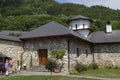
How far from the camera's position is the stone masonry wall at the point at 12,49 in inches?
888

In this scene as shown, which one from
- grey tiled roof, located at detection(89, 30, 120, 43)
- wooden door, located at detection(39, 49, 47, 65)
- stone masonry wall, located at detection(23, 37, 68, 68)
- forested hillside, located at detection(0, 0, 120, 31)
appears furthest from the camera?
forested hillside, located at detection(0, 0, 120, 31)

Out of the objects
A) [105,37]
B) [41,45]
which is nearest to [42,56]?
[41,45]

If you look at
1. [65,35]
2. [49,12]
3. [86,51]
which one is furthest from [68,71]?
[49,12]

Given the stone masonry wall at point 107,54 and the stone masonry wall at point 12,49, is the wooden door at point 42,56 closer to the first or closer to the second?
the stone masonry wall at point 12,49

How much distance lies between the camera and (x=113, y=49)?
27.8 meters

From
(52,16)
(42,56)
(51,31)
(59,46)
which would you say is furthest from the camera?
(52,16)

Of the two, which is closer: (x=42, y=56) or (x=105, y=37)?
(x=42, y=56)

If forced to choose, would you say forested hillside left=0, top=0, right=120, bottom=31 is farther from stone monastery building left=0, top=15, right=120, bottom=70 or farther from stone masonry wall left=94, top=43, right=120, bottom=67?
stone monastery building left=0, top=15, right=120, bottom=70

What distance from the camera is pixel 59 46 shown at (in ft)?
73.9

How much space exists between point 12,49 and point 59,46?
5.00 m

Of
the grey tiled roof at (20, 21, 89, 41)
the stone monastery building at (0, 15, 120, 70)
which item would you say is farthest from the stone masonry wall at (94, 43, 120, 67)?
the grey tiled roof at (20, 21, 89, 41)

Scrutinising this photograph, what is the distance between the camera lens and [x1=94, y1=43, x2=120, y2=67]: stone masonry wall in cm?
2756

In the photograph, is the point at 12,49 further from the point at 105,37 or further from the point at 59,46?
the point at 105,37

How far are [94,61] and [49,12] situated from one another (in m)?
52.0
